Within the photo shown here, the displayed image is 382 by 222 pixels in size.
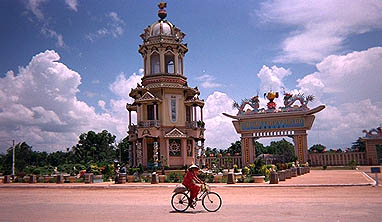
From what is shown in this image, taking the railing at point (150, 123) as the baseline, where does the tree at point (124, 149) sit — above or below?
below

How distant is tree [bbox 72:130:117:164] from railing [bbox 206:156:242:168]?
96.6ft

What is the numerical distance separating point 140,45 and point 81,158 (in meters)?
37.6

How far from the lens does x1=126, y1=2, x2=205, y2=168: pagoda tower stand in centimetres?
3831

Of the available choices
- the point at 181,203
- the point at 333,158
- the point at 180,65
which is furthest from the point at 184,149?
the point at 181,203

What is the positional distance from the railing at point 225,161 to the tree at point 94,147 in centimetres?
2943

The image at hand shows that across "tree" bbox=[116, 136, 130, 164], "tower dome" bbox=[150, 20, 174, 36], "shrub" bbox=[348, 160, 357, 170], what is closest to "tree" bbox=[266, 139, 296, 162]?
"tree" bbox=[116, 136, 130, 164]

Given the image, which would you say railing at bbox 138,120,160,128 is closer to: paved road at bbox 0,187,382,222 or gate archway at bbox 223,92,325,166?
gate archway at bbox 223,92,325,166

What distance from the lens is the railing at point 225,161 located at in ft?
155

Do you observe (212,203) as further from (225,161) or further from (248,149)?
(225,161)

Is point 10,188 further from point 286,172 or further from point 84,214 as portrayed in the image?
point 286,172

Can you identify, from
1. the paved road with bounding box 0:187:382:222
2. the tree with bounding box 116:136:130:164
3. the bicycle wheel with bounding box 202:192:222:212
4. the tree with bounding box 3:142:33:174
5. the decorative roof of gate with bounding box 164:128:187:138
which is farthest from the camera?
the tree with bounding box 116:136:130:164

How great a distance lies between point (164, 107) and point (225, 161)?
549 inches

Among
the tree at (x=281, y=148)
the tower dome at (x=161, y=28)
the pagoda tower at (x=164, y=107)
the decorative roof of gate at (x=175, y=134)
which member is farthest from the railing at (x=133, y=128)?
the tree at (x=281, y=148)

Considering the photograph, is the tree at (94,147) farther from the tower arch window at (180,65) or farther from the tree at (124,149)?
the tower arch window at (180,65)
